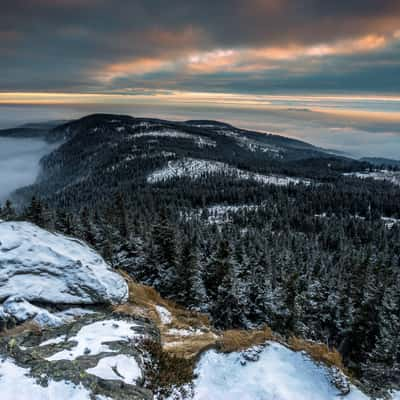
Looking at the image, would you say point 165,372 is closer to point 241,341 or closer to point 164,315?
point 241,341

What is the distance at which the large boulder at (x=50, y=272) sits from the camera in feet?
61.1

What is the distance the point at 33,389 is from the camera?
8328 millimetres

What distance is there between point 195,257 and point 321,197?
605 ft

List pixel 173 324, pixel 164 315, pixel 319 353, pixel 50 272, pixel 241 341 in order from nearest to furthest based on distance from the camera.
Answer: pixel 319 353 < pixel 241 341 < pixel 173 324 < pixel 50 272 < pixel 164 315

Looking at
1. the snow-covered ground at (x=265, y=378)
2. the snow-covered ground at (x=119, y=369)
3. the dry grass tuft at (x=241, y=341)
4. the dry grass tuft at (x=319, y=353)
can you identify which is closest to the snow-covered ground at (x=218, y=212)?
the dry grass tuft at (x=241, y=341)

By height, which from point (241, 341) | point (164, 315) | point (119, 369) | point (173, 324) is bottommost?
point (164, 315)

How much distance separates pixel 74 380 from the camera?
8766 millimetres

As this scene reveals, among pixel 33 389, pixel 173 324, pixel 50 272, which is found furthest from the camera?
pixel 50 272

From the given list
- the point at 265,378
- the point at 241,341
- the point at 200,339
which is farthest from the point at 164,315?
the point at 265,378

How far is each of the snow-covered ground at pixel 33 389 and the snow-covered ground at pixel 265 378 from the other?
14.1ft

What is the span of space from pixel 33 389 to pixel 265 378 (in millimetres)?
8367

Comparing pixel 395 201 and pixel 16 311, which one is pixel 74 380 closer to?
pixel 16 311

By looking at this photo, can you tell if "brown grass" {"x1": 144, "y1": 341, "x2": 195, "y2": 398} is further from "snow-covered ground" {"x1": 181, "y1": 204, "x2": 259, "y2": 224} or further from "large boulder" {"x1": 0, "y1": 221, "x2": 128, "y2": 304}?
"snow-covered ground" {"x1": 181, "y1": 204, "x2": 259, "y2": 224}

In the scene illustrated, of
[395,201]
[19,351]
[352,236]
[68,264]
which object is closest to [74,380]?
[19,351]
